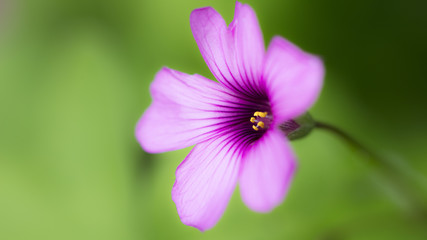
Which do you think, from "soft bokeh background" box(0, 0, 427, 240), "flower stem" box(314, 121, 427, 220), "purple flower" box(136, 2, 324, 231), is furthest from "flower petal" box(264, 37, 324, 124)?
"soft bokeh background" box(0, 0, 427, 240)

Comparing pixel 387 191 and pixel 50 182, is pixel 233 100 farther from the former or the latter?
pixel 50 182

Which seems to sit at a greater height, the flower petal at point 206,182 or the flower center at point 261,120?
the flower center at point 261,120

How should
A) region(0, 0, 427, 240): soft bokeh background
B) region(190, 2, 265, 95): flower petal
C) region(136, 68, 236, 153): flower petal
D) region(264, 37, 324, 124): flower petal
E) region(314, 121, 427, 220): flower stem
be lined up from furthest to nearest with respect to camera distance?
1. region(0, 0, 427, 240): soft bokeh background
2. region(314, 121, 427, 220): flower stem
3. region(136, 68, 236, 153): flower petal
4. region(190, 2, 265, 95): flower petal
5. region(264, 37, 324, 124): flower petal

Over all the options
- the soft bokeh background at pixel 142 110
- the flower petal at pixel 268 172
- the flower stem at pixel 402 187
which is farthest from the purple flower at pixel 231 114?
the soft bokeh background at pixel 142 110

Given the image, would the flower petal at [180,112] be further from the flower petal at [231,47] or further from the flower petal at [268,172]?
the flower petal at [268,172]

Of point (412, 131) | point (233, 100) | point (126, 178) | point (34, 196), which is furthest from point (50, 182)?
point (412, 131)

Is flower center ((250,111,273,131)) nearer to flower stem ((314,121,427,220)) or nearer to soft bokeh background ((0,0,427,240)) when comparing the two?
flower stem ((314,121,427,220))
